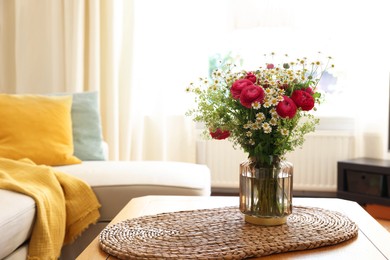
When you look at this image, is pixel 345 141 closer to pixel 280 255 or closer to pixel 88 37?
pixel 88 37

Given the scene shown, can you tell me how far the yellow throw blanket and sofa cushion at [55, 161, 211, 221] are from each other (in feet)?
0.24

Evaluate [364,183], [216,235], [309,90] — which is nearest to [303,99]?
[309,90]

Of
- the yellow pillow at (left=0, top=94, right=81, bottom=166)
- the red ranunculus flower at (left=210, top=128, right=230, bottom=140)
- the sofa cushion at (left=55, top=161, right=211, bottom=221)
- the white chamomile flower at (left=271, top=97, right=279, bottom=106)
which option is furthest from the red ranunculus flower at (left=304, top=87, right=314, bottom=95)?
the yellow pillow at (left=0, top=94, right=81, bottom=166)

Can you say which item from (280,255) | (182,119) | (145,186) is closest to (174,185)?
(145,186)

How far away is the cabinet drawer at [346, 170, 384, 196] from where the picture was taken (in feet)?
11.5

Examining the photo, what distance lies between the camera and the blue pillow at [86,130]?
114 inches

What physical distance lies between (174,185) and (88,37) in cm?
192

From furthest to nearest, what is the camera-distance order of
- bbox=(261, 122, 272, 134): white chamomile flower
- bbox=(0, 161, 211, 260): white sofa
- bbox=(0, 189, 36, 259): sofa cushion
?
bbox=(0, 161, 211, 260): white sofa → bbox=(0, 189, 36, 259): sofa cushion → bbox=(261, 122, 272, 134): white chamomile flower

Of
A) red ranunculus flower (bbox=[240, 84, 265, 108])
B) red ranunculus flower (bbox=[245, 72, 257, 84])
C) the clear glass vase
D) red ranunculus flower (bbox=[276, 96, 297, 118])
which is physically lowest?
the clear glass vase

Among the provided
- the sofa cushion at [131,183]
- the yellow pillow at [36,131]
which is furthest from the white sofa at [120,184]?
the yellow pillow at [36,131]

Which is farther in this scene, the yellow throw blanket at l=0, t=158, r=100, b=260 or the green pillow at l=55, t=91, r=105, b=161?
the green pillow at l=55, t=91, r=105, b=161

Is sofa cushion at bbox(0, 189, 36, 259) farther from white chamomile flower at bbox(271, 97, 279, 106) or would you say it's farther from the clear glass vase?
white chamomile flower at bbox(271, 97, 279, 106)

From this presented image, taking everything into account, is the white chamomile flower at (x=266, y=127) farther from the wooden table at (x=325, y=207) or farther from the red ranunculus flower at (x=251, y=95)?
the wooden table at (x=325, y=207)

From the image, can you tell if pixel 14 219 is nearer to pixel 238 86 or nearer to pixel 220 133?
pixel 220 133
